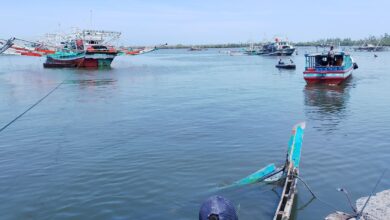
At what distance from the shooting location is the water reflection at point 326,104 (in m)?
22.8

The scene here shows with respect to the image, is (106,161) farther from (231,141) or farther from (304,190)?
(304,190)

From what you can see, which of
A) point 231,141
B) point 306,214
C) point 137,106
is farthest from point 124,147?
point 137,106

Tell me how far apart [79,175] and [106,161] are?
167 cm

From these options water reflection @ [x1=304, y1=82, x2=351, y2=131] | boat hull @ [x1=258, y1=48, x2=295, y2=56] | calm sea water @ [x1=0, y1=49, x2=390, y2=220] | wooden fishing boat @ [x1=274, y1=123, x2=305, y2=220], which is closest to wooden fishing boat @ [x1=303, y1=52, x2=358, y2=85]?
water reflection @ [x1=304, y1=82, x2=351, y2=131]

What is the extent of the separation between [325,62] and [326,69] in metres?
1.45

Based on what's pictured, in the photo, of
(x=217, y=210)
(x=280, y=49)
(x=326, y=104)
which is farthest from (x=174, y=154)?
(x=280, y=49)

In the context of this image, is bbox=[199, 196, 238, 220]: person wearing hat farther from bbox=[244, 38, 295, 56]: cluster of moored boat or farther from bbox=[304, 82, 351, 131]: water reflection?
bbox=[244, 38, 295, 56]: cluster of moored boat

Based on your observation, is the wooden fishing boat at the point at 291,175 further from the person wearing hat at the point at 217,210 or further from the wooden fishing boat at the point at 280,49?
the wooden fishing boat at the point at 280,49

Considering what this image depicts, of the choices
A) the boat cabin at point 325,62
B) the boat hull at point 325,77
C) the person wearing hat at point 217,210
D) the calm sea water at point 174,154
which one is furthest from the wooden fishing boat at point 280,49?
the person wearing hat at point 217,210

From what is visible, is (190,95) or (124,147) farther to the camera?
(190,95)

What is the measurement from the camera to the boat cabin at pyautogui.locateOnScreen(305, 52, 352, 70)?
38666 millimetres

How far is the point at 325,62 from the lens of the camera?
39.7 metres

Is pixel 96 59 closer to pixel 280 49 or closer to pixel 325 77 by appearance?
pixel 325 77

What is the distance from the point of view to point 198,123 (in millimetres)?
22359
